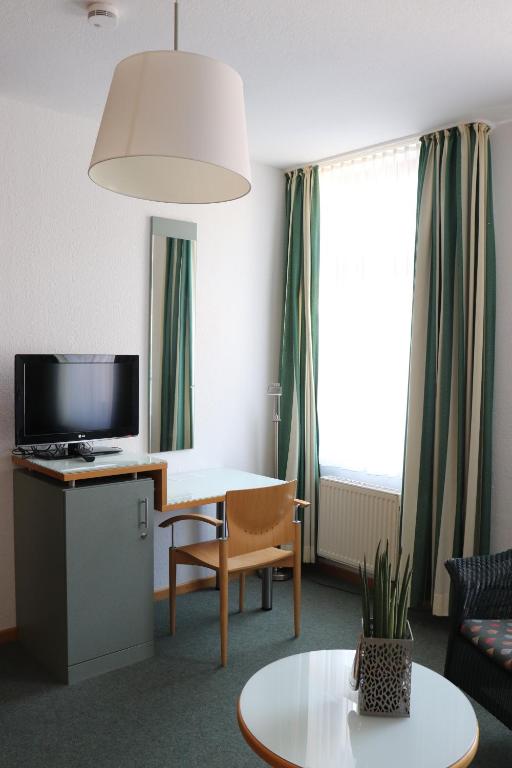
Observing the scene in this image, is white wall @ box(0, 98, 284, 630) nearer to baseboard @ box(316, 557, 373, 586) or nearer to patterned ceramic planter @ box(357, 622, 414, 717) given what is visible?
baseboard @ box(316, 557, 373, 586)

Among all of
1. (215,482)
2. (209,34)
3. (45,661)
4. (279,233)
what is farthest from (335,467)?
(209,34)

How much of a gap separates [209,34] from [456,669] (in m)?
2.64

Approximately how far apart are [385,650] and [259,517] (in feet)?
4.27

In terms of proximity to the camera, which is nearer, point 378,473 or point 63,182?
point 63,182

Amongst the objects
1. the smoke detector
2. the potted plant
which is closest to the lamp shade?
the smoke detector

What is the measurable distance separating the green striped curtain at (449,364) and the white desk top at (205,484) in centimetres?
85

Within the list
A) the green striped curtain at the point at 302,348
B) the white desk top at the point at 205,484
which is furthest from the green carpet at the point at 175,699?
the green striped curtain at the point at 302,348

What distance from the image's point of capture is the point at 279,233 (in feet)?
15.0

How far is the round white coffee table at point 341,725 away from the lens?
175cm

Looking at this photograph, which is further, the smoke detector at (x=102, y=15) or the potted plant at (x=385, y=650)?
the smoke detector at (x=102, y=15)

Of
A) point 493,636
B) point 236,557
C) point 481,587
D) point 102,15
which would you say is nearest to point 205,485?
point 236,557

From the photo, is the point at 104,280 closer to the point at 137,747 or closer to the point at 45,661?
the point at 45,661

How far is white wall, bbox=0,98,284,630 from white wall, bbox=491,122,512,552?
1550 mm

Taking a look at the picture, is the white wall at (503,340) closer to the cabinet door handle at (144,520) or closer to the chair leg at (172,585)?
the chair leg at (172,585)
